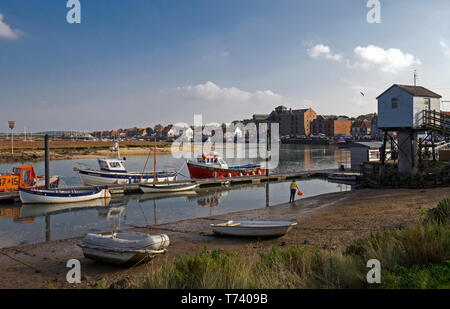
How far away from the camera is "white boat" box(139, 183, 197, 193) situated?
37.0 meters

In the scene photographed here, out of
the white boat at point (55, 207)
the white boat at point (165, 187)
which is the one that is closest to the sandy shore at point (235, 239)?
the white boat at point (55, 207)

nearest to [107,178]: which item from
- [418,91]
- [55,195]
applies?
[55,195]

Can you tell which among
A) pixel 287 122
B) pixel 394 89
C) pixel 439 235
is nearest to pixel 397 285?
pixel 439 235

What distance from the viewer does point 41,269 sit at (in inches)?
543

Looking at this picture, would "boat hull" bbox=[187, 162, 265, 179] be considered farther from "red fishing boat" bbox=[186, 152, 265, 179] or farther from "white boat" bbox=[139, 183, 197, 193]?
"white boat" bbox=[139, 183, 197, 193]

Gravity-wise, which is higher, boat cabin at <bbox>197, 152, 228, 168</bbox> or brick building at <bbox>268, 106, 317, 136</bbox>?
brick building at <bbox>268, 106, 317, 136</bbox>

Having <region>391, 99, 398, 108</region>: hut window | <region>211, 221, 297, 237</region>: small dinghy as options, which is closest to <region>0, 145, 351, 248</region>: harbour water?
<region>211, 221, 297, 237</region>: small dinghy

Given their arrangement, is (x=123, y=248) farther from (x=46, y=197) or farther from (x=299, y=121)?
(x=299, y=121)

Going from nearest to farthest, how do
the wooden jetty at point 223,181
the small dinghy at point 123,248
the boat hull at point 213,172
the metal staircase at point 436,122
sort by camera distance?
1. the small dinghy at point 123,248
2. the metal staircase at point 436,122
3. the wooden jetty at point 223,181
4. the boat hull at point 213,172

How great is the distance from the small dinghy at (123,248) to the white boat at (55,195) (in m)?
19.6

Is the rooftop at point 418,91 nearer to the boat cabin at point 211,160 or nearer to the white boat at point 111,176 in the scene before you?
the boat cabin at point 211,160

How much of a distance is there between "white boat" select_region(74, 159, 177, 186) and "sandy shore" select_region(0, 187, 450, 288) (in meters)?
18.1

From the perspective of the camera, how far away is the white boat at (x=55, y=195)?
101 feet
